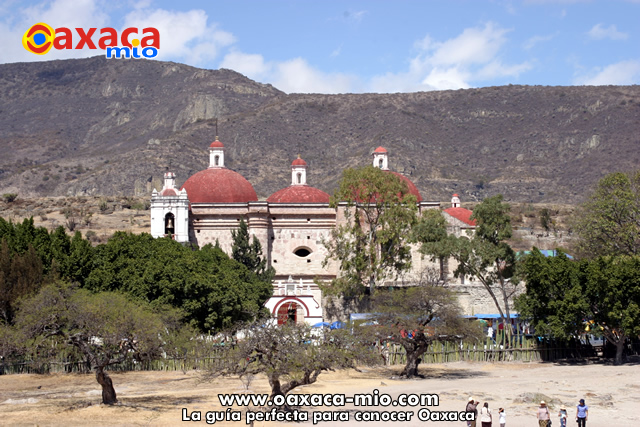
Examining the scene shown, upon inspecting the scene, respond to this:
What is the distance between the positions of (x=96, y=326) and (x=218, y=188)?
27.6 metres

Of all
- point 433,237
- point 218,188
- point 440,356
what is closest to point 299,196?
point 218,188

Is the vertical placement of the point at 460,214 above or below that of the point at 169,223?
above

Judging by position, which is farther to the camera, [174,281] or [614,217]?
[614,217]

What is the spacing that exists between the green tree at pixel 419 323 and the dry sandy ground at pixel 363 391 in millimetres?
1218

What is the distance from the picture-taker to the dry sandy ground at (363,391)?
2288 centimetres

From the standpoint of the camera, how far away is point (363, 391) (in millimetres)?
27578

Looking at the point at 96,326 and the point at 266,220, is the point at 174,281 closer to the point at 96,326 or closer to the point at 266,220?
the point at 96,326

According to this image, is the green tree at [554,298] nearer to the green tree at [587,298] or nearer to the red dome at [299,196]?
the green tree at [587,298]

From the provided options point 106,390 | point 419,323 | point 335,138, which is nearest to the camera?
point 106,390

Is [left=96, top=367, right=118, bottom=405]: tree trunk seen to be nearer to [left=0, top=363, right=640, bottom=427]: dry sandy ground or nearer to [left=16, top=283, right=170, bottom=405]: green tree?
[left=16, top=283, right=170, bottom=405]: green tree

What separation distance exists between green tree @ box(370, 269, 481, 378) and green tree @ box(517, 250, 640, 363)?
412cm

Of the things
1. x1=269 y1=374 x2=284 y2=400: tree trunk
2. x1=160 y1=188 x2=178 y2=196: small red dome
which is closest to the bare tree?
x1=269 y1=374 x2=284 y2=400: tree trunk

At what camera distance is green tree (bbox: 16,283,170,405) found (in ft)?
78.7

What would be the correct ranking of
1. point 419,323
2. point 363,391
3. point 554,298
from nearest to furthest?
point 363,391
point 419,323
point 554,298
